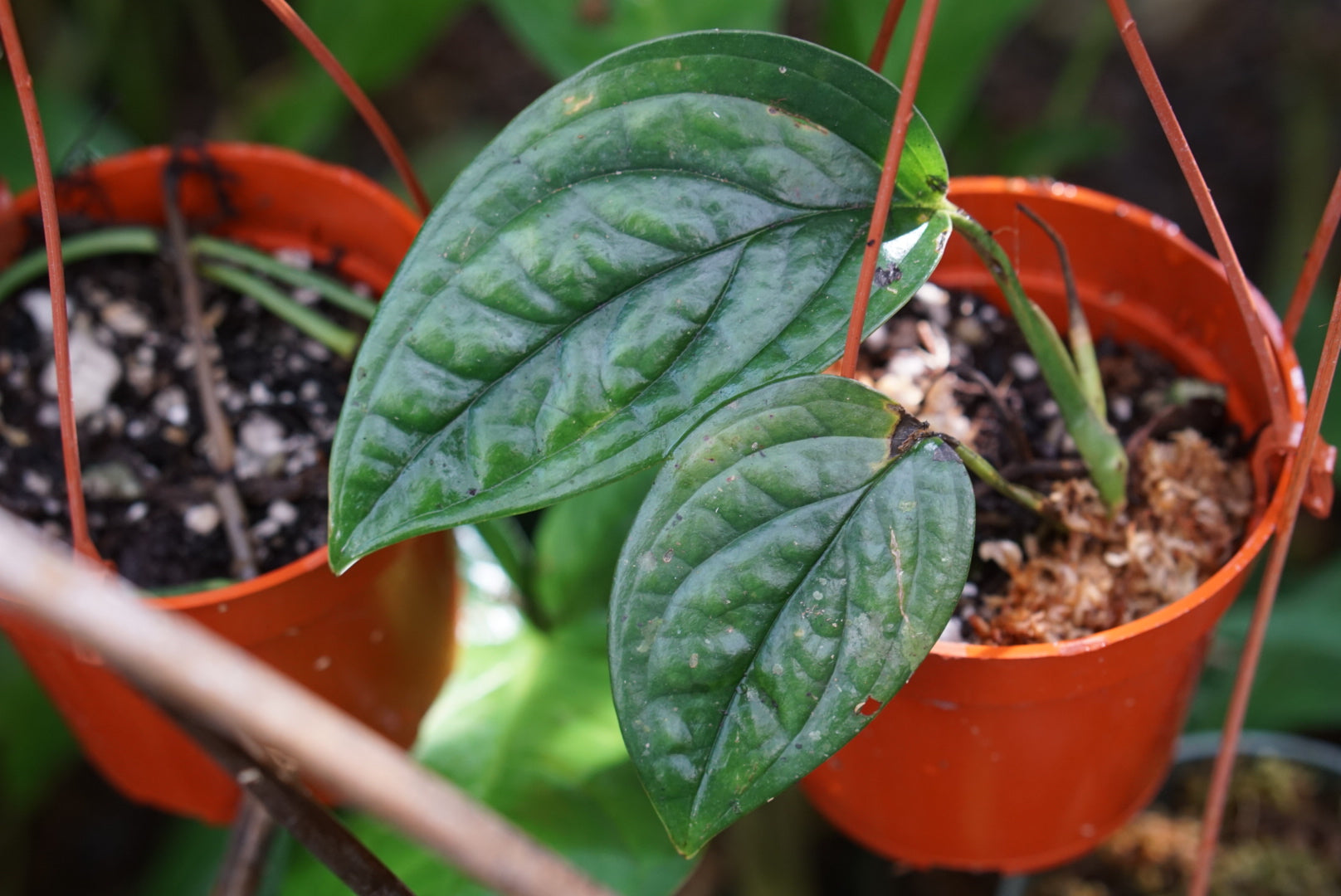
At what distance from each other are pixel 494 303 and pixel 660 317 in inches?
3.0

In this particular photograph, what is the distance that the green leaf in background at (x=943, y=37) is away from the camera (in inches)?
36.7

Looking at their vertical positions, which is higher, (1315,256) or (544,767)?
(1315,256)

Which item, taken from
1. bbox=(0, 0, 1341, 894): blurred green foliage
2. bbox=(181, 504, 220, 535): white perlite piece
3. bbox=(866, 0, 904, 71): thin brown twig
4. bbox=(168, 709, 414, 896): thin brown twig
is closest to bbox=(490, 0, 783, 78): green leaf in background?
bbox=(0, 0, 1341, 894): blurred green foliage

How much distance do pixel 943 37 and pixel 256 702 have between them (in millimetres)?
893

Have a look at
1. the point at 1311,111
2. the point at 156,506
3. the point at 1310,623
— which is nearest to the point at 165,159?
the point at 156,506

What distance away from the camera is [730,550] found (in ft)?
1.51

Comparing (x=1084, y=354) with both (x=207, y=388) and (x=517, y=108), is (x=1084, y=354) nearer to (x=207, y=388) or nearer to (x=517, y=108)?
(x=207, y=388)

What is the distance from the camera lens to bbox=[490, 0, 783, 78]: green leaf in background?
34.5 inches

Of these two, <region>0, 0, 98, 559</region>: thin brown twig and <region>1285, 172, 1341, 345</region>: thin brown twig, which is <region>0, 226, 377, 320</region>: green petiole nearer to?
<region>0, 0, 98, 559</region>: thin brown twig

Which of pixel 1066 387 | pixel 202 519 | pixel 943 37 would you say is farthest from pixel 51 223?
pixel 943 37

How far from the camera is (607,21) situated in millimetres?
891

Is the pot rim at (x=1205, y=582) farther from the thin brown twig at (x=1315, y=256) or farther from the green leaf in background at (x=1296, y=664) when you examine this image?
the green leaf in background at (x=1296, y=664)

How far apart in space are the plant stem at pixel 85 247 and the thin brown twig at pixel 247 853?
15.6 inches

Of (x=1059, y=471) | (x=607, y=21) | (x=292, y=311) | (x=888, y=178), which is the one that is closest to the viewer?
(x=888, y=178)
